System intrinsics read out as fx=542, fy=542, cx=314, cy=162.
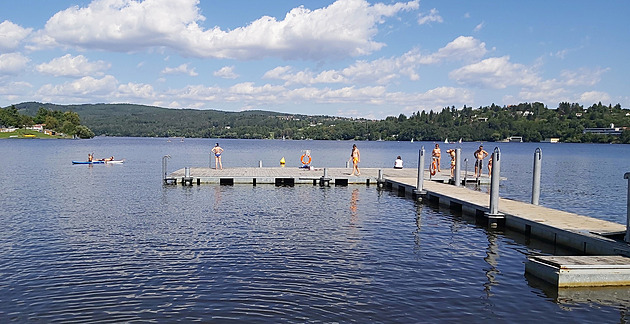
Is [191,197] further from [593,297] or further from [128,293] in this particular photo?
[593,297]

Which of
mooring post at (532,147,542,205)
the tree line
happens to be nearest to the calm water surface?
mooring post at (532,147,542,205)

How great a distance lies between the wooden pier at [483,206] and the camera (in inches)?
547

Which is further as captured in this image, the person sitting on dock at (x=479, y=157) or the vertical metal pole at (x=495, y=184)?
the person sitting on dock at (x=479, y=157)

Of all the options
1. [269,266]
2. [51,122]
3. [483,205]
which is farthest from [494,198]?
[51,122]

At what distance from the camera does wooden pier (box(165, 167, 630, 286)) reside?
45.6ft

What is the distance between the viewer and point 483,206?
20141 millimetres

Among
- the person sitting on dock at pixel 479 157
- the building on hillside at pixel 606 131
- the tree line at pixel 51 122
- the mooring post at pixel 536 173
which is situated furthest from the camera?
the building on hillside at pixel 606 131

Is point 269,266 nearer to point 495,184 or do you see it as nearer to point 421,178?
point 495,184

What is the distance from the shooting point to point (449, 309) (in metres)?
10.3

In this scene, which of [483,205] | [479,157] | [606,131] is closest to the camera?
[483,205]

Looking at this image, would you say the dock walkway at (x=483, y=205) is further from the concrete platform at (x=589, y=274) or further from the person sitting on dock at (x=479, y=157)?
the person sitting on dock at (x=479, y=157)

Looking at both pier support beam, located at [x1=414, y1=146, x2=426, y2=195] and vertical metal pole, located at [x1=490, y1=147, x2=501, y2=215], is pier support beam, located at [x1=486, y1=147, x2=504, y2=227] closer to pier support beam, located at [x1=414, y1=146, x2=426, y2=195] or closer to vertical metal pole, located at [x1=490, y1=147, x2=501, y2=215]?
vertical metal pole, located at [x1=490, y1=147, x2=501, y2=215]

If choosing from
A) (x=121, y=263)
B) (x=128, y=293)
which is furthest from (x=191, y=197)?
(x=128, y=293)

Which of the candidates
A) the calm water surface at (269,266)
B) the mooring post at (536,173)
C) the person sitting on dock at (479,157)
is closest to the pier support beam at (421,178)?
the calm water surface at (269,266)
